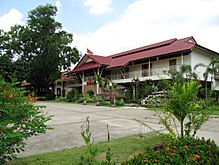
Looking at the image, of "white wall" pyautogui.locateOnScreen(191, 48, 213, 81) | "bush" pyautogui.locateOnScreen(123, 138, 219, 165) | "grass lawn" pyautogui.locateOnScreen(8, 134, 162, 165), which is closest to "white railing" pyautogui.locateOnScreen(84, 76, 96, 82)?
"white wall" pyautogui.locateOnScreen(191, 48, 213, 81)

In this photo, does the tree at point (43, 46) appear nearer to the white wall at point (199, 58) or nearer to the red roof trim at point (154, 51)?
the red roof trim at point (154, 51)

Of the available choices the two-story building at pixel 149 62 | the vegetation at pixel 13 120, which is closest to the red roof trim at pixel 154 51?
the two-story building at pixel 149 62

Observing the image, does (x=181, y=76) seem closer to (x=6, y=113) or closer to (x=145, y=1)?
(x=145, y=1)

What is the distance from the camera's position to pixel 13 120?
10.3 feet

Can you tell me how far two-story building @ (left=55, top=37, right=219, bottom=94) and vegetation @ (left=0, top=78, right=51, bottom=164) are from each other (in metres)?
18.1

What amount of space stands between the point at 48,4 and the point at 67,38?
763 centimetres

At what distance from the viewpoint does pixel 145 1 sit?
11695 millimetres

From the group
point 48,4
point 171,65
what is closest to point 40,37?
point 48,4

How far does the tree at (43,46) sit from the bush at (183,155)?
1238 inches

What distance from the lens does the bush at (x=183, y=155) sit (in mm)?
3104

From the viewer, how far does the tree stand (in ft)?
112

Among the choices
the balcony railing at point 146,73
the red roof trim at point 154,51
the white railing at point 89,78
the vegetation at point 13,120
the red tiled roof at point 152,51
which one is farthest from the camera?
the white railing at point 89,78

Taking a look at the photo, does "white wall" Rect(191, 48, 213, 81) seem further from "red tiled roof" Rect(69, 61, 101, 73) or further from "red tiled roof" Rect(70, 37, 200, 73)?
"red tiled roof" Rect(69, 61, 101, 73)

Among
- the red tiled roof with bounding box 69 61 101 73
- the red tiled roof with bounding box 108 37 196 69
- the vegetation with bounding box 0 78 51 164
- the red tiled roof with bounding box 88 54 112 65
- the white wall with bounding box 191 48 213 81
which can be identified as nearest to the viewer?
the vegetation with bounding box 0 78 51 164
